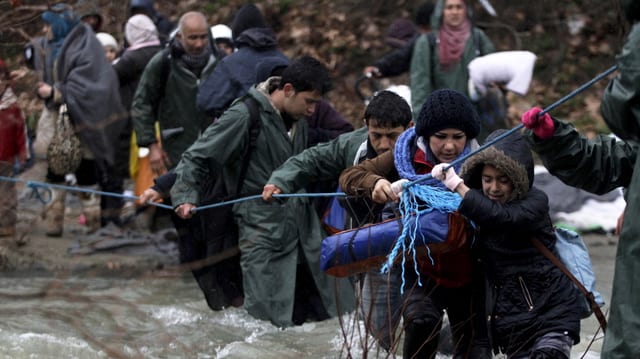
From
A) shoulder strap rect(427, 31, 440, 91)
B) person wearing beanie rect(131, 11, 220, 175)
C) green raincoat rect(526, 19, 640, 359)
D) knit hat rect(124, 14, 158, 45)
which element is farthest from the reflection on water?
knit hat rect(124, 14, 158, 45)

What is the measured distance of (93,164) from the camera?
36.3ft

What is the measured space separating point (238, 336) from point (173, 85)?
109 inches

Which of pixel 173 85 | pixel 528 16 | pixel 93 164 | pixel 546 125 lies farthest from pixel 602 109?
pixel 528 16

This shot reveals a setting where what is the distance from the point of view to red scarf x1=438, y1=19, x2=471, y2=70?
10.1 metres

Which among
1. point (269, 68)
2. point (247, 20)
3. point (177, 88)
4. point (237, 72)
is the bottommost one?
point (177, 88)

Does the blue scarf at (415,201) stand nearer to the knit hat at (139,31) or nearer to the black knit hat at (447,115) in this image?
the black knit hat at (447,115)

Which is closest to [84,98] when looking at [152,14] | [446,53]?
[152,14]

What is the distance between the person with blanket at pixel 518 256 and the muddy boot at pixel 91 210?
21.3 feet

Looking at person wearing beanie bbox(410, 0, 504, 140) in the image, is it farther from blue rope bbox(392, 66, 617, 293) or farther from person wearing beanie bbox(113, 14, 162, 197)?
blue rope bbox(392, 66, 617, 293)

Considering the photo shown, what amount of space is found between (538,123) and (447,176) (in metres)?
0.74

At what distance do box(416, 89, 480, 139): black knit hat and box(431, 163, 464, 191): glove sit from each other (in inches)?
15.4

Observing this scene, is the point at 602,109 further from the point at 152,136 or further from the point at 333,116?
the point at 152,136

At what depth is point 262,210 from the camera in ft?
24.3

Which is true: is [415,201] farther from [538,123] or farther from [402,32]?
[402,32]
